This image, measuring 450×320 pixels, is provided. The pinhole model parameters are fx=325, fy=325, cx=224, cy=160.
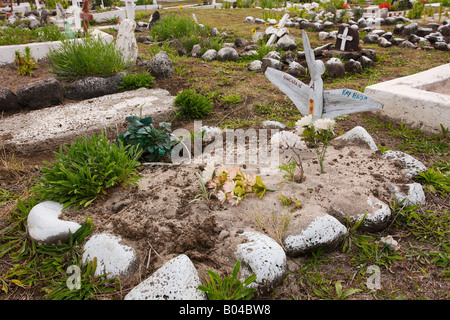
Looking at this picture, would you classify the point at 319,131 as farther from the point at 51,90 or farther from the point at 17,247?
the point at 51,90

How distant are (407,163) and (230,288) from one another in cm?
197

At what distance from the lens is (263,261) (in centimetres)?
188

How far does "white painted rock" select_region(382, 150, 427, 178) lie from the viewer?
8.89 ft

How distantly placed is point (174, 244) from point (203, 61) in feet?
15.3

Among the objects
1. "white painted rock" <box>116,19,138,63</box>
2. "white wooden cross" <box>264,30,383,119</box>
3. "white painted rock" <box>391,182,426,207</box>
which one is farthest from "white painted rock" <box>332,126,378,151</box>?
"white painted rock" <box>116,19,138,63</box>

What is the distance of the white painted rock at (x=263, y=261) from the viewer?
1845mm

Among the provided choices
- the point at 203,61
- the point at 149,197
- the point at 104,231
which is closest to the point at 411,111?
the point at 149,197

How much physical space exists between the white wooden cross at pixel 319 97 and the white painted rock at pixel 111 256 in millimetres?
1986

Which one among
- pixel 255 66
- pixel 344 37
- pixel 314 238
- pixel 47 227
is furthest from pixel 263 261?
pixel 344 37

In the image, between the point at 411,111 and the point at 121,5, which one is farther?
the point at 121,5

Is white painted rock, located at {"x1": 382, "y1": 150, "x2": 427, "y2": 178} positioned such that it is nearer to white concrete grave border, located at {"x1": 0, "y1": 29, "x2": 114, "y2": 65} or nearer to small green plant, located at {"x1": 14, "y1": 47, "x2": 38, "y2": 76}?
white concrete grave border, located at {"x1": 0, "y1": 29, "x2": 114, "y2": 65}

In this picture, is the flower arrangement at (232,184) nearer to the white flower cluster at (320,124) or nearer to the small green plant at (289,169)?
the small green plant at (289,169)

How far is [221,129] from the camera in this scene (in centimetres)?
362

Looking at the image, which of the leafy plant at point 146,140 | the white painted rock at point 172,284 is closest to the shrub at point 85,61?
the leafy plant at point 146,140
